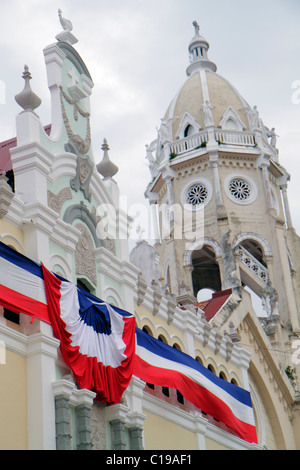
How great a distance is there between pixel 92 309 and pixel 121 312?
1592 mm

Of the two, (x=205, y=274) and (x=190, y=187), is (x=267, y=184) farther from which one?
(x=205, y=274)

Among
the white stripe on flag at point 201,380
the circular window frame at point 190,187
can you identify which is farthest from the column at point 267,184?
the white stripe on flag at point 201,380

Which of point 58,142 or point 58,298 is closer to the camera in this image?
point 58,298

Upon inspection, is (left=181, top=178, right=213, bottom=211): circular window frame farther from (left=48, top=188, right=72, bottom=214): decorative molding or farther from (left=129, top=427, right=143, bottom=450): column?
(left=129, top=427, right=143, bottom=450): column

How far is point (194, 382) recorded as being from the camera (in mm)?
26031

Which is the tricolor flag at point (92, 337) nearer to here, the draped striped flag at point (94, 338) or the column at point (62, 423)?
the draped striped flag at point (94, 338)

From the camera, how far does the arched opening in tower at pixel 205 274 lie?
56469mm

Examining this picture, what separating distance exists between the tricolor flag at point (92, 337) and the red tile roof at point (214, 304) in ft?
38.4

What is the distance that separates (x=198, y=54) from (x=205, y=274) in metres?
17.4

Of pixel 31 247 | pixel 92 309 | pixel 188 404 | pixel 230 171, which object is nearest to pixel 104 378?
pixel 92 309

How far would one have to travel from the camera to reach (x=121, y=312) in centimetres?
2286

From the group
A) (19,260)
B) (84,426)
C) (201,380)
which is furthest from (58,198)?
(201,380)
